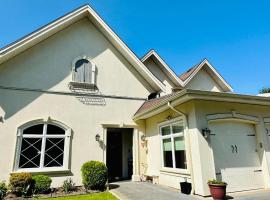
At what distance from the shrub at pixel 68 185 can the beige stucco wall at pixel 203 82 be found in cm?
1066

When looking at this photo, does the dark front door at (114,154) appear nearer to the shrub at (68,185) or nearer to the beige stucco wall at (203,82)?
the shrub at (68,185)

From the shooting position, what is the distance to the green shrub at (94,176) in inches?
331

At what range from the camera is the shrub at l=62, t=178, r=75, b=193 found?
822 centimetres

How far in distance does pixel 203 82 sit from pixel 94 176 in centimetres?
1148

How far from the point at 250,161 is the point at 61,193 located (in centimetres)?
758

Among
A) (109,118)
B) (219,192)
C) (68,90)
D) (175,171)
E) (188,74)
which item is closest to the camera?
(219,192)

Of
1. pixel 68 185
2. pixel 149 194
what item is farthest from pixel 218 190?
pixel 68 185

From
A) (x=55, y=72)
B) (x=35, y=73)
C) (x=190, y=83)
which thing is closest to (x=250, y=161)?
(x=190, y=83)

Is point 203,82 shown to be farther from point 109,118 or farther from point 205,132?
point 205,132

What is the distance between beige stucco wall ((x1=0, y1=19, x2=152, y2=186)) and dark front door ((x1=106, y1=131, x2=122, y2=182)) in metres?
2.02

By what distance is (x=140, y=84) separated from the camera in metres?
11.8

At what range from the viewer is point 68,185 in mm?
8375

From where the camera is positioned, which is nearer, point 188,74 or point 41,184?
point 41,184

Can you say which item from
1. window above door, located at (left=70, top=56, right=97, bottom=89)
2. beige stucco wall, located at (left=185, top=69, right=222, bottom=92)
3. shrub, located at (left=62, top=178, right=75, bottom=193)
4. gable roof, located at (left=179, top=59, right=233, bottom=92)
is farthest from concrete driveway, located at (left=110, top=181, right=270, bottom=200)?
beige stucco wall, located at (left=185, top=69, right=222, bottom=92)
